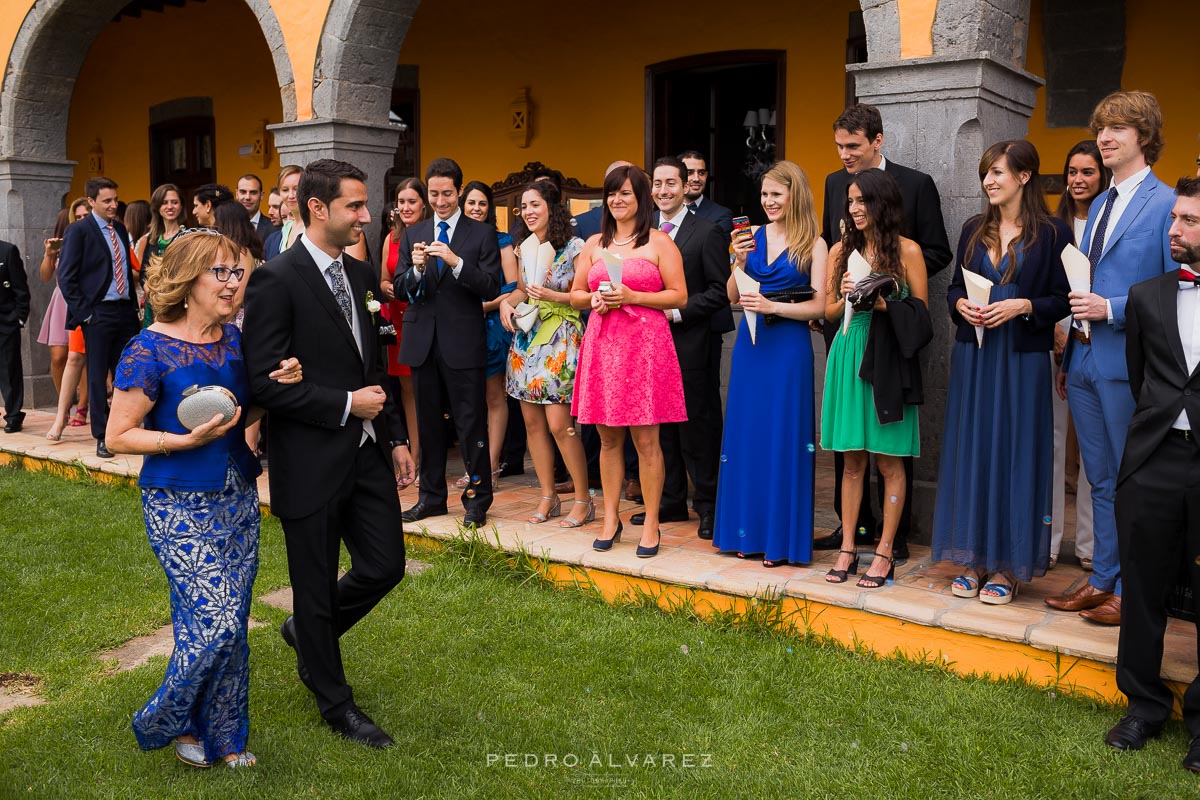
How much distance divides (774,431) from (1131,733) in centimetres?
197

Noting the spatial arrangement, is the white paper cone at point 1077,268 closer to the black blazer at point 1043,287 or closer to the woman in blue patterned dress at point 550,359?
the black blazer at point 1043,287

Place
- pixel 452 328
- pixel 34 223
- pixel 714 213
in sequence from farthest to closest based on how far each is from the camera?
pixel 34 223
pixel 714 213
pixel 452 328

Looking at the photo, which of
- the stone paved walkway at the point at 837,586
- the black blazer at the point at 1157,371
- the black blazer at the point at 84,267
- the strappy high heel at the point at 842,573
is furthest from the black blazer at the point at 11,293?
the black blazer at the point at 1157,371

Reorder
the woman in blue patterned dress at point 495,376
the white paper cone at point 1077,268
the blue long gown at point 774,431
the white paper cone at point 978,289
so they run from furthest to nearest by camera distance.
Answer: the woman in blue patterned dress at point 495,376, the blue long gown at point 774,431, the white paper cone at point 978,289, the white paper cone at point 1077,268

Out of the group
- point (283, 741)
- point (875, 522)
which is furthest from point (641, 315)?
point (283, 741)

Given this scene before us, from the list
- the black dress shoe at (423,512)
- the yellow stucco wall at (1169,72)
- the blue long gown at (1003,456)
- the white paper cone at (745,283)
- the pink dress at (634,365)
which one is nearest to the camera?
the blue long gown at (1003,456)

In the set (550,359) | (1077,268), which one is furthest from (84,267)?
(1077,268)

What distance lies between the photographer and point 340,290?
12.3 ft

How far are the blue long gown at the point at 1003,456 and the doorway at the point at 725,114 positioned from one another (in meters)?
4.69

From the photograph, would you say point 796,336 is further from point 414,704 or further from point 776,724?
point 414,704

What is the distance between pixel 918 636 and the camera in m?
4.43

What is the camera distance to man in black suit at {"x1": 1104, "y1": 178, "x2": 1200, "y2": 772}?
3545 mm

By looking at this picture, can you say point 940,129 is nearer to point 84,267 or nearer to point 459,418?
point 459,418

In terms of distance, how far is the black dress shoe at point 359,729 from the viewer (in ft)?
12.3
